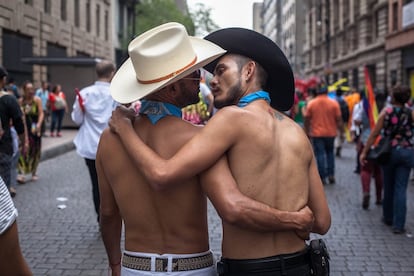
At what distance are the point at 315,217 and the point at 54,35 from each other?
91.0ft

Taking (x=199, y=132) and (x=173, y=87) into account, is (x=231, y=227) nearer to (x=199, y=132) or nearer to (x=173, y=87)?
(x=199, y=132)

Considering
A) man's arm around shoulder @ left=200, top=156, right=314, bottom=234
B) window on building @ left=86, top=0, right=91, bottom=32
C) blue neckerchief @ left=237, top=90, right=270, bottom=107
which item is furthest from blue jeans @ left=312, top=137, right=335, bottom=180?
window on building @ left=86, top=0, right=91, bottom=32

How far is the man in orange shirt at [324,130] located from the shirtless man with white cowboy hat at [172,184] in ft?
26.8

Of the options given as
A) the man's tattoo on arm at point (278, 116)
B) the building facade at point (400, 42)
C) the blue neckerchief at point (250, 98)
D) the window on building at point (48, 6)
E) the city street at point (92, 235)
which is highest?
the window on building at point (48, 6)

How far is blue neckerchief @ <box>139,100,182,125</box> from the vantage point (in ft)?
7.90

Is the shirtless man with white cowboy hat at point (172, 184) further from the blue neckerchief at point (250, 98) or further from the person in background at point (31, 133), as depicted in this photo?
the person in background at point (31, 133)

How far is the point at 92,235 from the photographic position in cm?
650

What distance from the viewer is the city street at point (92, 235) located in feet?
17.7

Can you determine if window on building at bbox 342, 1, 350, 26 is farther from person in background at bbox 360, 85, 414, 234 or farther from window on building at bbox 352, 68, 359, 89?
person in background at bbox 360, 85, 414, 234

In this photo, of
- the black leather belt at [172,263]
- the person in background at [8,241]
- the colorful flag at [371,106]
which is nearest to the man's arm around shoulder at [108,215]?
the black leather belt at [172,263]

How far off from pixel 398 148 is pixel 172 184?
502cm

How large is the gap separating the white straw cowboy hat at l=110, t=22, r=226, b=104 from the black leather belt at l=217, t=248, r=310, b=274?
0.77 meters

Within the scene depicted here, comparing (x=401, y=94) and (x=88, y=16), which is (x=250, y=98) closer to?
(x=401, y=94)

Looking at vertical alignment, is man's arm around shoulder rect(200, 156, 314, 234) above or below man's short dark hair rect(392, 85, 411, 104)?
below
